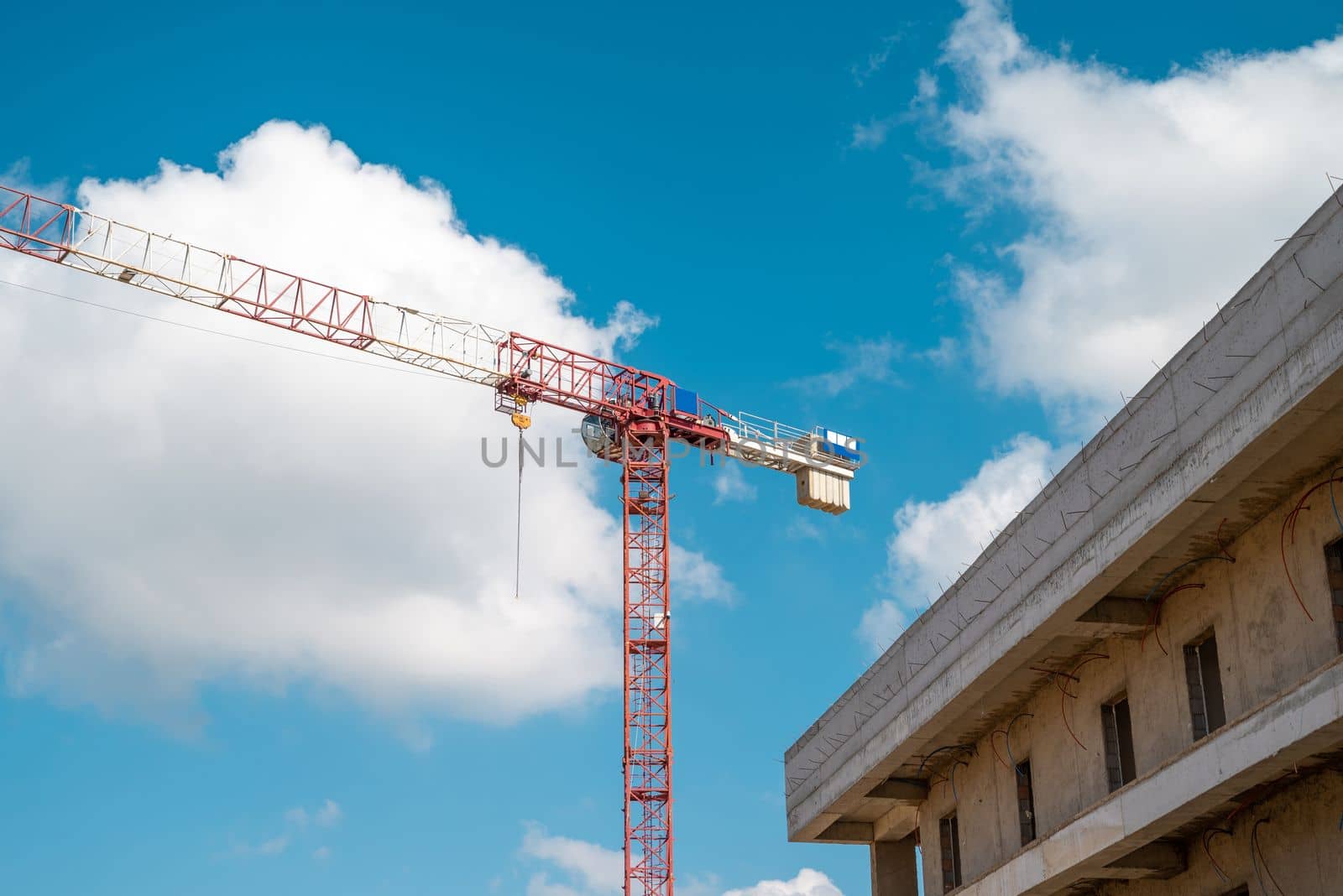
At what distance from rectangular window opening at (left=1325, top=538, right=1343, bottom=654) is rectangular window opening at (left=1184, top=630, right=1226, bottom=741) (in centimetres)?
265

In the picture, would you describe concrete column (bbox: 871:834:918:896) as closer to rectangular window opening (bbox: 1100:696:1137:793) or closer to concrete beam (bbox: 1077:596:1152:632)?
rectangular window opening (bbox: 1100:696:1137:793)

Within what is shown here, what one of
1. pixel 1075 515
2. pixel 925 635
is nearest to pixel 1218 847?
pixel 1075 515

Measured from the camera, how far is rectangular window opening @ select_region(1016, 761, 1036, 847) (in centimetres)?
2875

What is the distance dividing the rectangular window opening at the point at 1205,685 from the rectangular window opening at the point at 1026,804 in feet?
16.3

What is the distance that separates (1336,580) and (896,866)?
16.1 metres

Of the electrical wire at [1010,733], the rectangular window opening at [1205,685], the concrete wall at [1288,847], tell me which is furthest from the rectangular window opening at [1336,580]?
the electrical wire at [1010,733]

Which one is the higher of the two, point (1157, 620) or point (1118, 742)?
point (1157, 620)

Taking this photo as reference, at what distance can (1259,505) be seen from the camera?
22.4 m

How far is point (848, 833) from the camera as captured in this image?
35.2 meters

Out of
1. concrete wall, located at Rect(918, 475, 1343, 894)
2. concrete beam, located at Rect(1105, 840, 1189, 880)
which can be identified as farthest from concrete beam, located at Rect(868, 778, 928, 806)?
concrete beam, located at Rect(1105, 840, 1189, 880)

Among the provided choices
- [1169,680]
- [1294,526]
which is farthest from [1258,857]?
[1294,526]

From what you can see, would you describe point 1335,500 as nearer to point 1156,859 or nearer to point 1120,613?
point 1120,613

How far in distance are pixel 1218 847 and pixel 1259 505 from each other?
17.3 ft

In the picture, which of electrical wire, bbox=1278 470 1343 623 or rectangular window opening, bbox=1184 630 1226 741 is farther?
rectangular window opening, bbox=1184 630 1226 741
